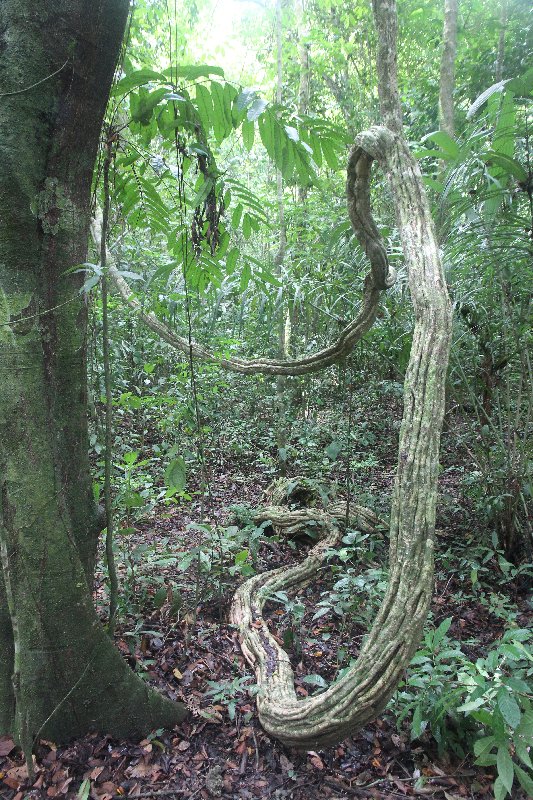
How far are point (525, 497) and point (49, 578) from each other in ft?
11.3

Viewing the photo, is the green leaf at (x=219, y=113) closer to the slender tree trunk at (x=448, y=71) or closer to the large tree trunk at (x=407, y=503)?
the large tree trunk at (x=407, y=503)

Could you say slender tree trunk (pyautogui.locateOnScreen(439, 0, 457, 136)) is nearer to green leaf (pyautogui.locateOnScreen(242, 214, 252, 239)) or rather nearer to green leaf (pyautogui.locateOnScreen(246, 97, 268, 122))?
green leaf (pyautogui.locateOnScreen(242, 214, 252, 239))

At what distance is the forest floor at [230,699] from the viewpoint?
180 centimetres

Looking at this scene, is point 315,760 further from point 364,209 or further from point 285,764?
point 364,209

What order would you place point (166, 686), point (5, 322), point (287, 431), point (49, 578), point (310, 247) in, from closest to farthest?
point (5, 322), point (49, 578), point (166, 686), point (310, 247), point (287, 431)

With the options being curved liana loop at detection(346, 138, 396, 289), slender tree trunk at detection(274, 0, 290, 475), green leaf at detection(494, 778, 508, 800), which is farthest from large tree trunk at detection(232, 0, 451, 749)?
slender tree trunk at detection(274, 0, 290, 475)

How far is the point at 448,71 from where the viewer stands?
4824 mm

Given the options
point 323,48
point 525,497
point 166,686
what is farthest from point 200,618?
point 323,48

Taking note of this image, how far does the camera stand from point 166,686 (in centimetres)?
228

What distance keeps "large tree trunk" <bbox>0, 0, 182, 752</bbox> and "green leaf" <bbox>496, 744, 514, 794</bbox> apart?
1.37 metres

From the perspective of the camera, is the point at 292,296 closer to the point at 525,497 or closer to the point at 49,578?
the point at 525,497

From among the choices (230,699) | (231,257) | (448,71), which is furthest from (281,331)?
(230,699)

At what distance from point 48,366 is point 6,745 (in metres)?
1.40

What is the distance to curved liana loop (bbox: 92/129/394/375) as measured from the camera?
6.95ft
